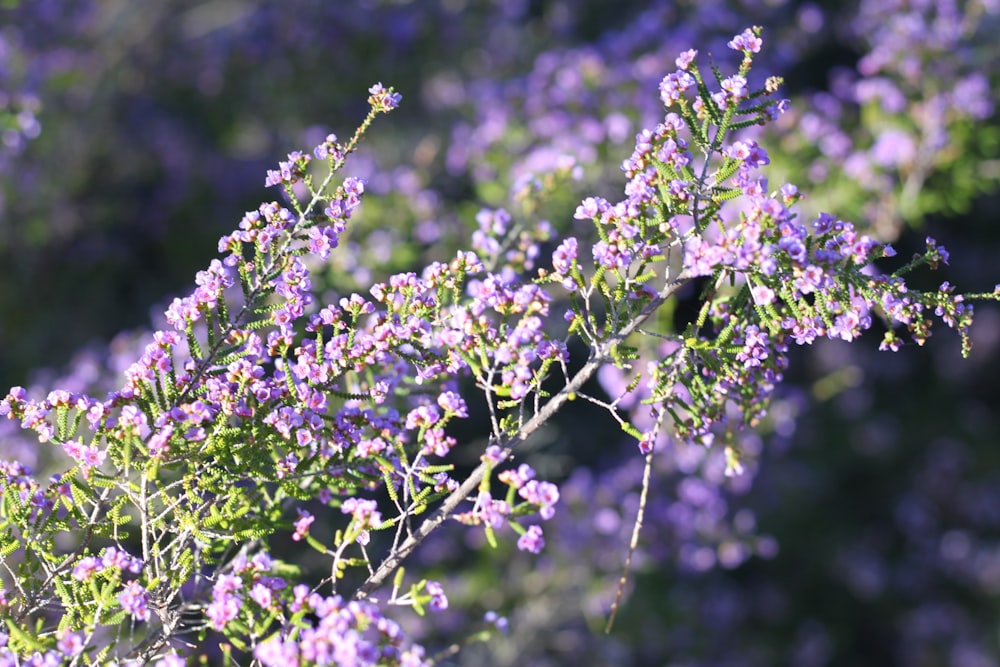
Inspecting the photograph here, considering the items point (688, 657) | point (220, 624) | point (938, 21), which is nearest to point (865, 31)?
point (938, 21)

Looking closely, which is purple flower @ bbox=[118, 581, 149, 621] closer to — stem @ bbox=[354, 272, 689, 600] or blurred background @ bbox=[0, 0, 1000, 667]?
stem @ bbox=[354, 272, 689, 600]

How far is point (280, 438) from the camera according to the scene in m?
2.28

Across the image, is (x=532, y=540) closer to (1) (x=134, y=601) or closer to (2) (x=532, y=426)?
(2) (x=532, y=426)

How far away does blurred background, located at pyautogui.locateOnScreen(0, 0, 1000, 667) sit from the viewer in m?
4.87

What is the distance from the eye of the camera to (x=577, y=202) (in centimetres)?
496

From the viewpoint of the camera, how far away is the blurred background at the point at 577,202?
487cm

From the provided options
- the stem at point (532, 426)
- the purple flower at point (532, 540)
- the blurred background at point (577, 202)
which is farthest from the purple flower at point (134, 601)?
the blurred background at point (577, 202)

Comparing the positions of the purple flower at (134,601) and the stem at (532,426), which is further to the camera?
the stem at (532,426)

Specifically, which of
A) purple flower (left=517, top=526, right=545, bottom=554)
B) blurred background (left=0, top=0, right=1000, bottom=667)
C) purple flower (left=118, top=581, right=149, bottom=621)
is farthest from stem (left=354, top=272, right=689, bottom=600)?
blurred background (left=0, top=0, right=1000, bottom=667)

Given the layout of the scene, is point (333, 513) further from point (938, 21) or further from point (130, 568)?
point (938, 21)

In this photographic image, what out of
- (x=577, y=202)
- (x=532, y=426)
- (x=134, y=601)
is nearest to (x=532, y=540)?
(x=532, y=426)

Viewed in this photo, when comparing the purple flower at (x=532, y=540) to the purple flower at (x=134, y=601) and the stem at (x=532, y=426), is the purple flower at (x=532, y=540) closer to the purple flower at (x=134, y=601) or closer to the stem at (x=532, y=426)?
the stem at (x=532, y=426)

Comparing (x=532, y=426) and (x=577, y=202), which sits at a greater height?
(x=577, y=202)

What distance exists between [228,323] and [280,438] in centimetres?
30
